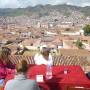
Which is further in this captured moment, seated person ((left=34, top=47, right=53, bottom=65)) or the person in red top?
seated person ((left=34, top=47, right=53, bottom=65))

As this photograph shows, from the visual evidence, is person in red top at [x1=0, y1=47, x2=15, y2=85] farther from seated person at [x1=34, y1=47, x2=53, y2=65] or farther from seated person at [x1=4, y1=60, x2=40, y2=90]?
seated person at [x1=4, y1=60, x2=40, y2=90]

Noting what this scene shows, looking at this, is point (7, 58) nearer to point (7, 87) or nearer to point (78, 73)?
point (78, 73)

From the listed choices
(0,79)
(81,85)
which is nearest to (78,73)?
(81,85)

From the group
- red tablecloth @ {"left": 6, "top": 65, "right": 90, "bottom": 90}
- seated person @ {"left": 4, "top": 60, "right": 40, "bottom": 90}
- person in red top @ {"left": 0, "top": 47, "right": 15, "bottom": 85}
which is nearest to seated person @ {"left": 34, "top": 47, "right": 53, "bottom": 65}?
person in red top @ {"left": 0, "top": 47, "right": 15, "bottom": 85}

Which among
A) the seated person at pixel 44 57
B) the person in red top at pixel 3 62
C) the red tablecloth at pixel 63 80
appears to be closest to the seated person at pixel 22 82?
the red tablecloth at pixel 63 80

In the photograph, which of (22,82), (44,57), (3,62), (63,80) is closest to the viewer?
(22,82)

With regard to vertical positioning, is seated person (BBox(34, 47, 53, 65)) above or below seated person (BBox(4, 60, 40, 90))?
below

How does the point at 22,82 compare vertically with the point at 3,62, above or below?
above

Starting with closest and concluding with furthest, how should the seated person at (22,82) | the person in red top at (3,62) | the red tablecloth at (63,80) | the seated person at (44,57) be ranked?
the seated person at (22,82)
the red tablecloth at (63,80)
the person in red top at (3,62)
the seated person at (44,57)

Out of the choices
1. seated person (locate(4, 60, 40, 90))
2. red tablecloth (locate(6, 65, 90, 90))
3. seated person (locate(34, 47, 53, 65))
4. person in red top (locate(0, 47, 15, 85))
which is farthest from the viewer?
seated person (locate(34, 47, 53, 65))

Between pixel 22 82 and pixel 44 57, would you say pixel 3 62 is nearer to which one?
pixel 44 57

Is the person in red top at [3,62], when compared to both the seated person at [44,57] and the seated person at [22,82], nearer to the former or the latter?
the seated person at [44,57]

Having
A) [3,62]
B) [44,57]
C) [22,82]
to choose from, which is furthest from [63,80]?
[44,57]

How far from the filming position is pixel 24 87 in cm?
351
